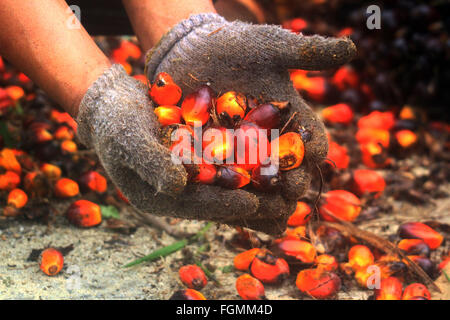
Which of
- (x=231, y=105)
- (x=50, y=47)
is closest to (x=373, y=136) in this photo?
(x=231, y=105)

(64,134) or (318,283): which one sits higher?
(64,134)

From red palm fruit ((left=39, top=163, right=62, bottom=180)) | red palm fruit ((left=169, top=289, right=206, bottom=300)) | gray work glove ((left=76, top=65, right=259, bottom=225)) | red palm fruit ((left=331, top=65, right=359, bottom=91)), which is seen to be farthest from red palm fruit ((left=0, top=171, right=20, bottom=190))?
red palm fruit ((left=331, top=65, right=359, bottom=91))

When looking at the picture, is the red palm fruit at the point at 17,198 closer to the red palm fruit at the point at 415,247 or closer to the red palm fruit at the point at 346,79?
the red palm fruit at the point at 415,247

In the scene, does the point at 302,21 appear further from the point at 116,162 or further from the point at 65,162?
the point at 116,162

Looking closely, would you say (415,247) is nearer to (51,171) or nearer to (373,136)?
(373,136)

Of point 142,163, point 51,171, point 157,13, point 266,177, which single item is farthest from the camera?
point 51,171
